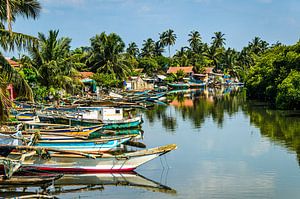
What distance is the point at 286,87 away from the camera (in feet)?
99.5

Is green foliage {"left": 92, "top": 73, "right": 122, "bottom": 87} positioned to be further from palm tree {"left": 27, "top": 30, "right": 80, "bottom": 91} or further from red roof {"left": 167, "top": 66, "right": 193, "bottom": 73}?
red roof {"left": 167, "top": 66, "right": 193, "bottom": 73}

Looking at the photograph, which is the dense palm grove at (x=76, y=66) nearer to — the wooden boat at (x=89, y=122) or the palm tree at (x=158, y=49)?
the wooden boat at (x=89, y=122)

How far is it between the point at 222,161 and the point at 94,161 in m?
5.55

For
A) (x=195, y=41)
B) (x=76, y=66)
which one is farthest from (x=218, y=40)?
(x=76, y=66)

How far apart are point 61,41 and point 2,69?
24.3 meters

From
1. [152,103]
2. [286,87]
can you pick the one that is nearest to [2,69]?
[286,87]

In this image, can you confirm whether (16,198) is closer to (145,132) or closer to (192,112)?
(145,132)

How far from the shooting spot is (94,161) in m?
14.6

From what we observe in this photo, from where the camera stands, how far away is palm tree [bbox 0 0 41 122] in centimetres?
1115

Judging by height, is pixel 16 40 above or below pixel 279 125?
above

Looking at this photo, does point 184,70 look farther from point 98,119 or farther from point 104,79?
point 98,119

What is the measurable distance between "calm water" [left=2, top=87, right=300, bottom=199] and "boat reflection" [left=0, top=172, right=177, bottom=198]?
0.34 feet

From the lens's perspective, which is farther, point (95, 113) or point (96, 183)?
point (95, 113)

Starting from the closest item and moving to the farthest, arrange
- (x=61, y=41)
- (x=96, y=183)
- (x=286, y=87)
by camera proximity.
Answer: (x=96, y=183) → (x=286, y=87) → (x=61, y=41)
